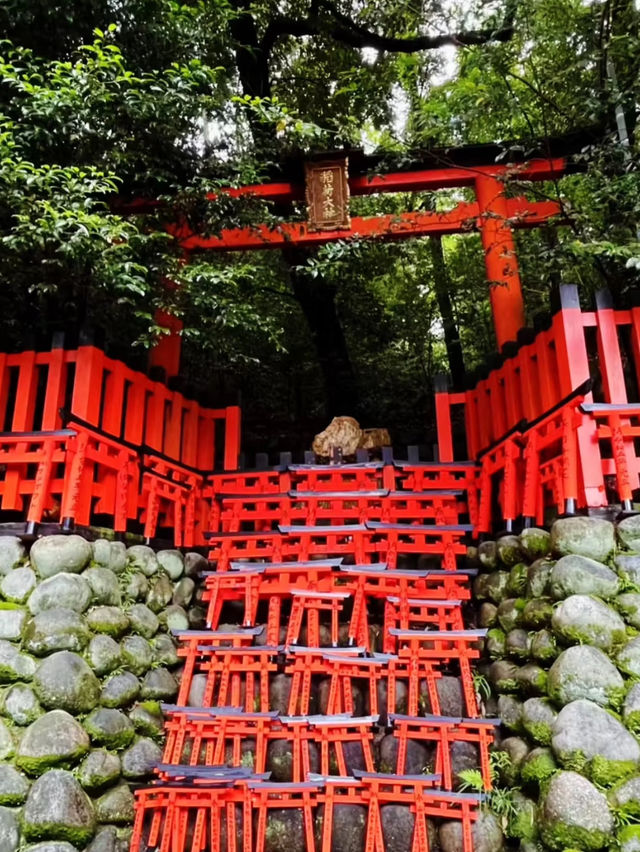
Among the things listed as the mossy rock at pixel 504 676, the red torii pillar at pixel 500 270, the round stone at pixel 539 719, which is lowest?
the round stone at pixel 539 719

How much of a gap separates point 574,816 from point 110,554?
3.82 meters

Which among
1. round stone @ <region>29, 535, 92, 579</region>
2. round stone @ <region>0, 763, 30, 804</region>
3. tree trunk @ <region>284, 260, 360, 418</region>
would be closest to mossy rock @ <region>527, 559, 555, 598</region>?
round stone @ <region>29, 535, 92, 579</region>

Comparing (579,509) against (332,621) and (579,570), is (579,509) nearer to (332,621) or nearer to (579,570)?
(579,570)

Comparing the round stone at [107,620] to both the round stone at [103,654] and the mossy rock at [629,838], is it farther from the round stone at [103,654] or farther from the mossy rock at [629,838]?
the mossy rock at [629,838]

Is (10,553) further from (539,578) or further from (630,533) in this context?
(630,533)

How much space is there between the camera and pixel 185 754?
479 cm

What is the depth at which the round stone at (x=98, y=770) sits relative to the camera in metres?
4.17

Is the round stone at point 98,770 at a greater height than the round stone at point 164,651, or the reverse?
the round stone at point 164,651

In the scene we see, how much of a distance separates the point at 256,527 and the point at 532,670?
321 cm

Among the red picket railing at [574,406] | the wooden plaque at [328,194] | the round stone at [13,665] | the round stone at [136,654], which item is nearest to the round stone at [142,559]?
the round stone at [136,654]

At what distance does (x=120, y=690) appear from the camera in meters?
4.68

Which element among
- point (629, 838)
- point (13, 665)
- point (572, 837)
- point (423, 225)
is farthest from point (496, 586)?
point (423, 225)

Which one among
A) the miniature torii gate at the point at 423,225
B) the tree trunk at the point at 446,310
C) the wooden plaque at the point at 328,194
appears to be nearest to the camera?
the miniature torii gate at the point at 423,225

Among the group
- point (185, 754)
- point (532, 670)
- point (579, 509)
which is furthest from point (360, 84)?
point (185, 754)
